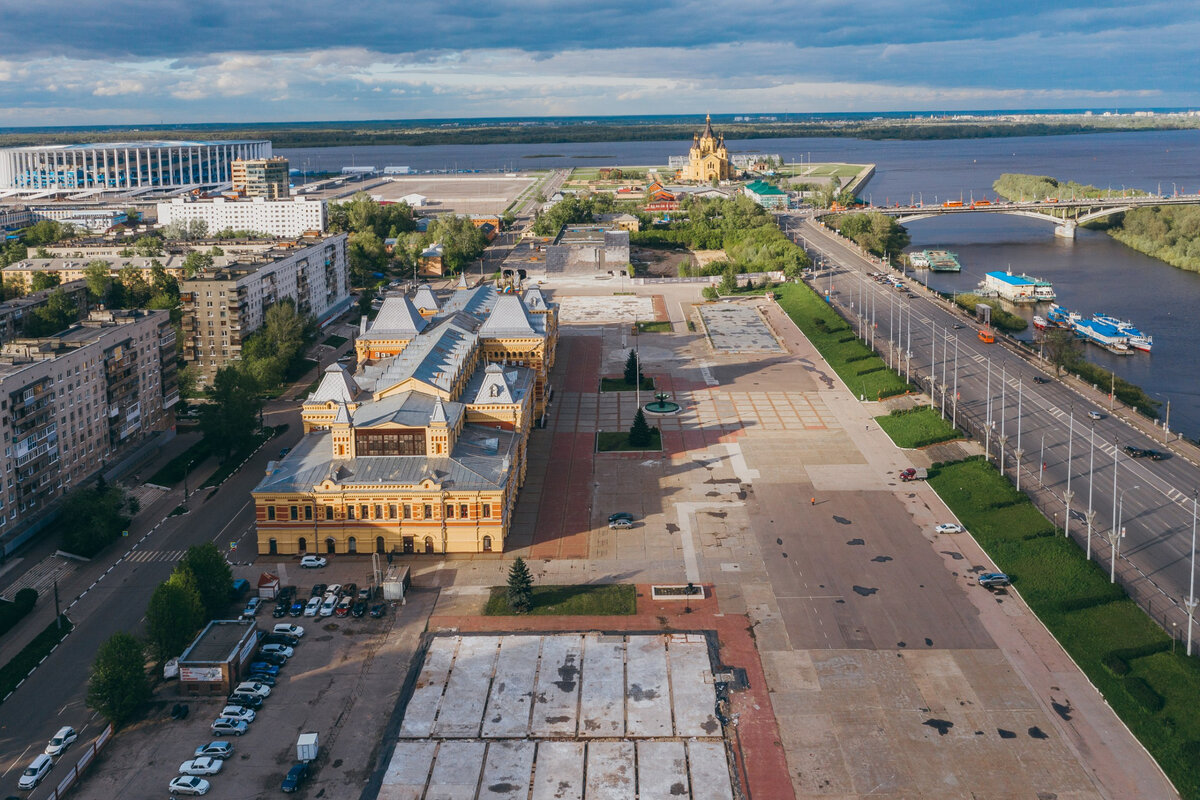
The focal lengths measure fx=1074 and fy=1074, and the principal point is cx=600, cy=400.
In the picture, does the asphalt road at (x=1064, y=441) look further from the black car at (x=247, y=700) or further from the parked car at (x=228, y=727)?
the parked car at (x=228, y=727)

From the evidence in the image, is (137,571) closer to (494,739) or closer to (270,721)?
(270,721)

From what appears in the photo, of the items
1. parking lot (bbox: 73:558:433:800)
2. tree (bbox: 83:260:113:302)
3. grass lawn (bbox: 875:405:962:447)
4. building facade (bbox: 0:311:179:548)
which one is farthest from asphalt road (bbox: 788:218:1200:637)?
tree (bbox: 83:260:113:302)

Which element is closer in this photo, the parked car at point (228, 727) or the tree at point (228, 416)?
the parked car at point (228, 727)

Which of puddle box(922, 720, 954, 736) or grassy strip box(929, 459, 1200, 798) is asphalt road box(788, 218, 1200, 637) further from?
A: puddle box(922, 720, 954, 736)

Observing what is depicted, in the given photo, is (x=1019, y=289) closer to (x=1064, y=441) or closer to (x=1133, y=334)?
(x=1133, y=334)

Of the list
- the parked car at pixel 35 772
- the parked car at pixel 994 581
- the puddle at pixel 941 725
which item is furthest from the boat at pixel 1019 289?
the parked car at pixel 35 772

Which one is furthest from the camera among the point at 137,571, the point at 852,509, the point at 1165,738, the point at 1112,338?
the point at 1112,338

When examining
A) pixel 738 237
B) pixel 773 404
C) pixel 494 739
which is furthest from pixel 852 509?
pixel 738 237

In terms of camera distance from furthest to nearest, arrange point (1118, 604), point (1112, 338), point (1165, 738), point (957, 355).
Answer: point (1112, 338), point (957, 355), point (1118, 604), point (1165, 738)
